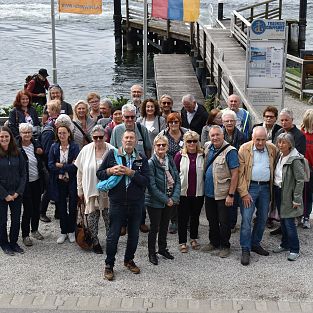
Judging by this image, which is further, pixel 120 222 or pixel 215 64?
pixel 215 64

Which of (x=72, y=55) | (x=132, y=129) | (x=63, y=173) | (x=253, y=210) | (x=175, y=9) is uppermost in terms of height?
(x=175, y=9)

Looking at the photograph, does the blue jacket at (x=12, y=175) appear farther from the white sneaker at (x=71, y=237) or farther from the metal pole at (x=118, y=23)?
the metal pole at (x=118, y=23)

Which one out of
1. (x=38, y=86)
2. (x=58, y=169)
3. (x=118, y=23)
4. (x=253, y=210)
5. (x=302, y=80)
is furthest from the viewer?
(x=118, y=23)

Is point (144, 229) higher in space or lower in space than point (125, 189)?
lower

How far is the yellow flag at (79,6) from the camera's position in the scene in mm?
12852

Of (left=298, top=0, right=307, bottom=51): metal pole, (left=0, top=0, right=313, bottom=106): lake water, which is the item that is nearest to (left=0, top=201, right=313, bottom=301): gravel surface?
(left=0, top=0, right=313, bottom=106): lake water

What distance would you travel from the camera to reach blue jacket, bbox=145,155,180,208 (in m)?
6.80

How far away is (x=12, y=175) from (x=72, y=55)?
1117 inches

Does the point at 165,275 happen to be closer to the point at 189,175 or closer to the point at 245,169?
the point at 189,175

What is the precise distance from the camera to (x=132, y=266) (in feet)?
22.6

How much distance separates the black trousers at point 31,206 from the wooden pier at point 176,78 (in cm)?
762

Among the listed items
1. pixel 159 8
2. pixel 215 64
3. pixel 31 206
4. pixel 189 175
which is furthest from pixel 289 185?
pixel 215 64

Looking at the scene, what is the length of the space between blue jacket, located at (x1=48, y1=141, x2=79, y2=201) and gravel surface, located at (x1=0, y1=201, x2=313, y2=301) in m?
0.69

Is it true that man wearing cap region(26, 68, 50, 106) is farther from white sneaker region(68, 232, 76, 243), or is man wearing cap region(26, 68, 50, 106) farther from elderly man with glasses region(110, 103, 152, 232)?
white sneaker region(68, 232, 76, 243)
